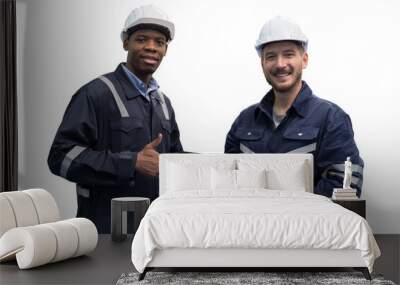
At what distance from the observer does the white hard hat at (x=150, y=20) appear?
683cm

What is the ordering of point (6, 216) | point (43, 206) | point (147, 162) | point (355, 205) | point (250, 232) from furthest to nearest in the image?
1. point (147, 162)
2. point (355, 205)
3. point (43, 206)
4. point (6, 216)
5. point (250, 232)

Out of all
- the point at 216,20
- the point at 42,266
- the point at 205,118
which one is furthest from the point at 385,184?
the point at 42,266

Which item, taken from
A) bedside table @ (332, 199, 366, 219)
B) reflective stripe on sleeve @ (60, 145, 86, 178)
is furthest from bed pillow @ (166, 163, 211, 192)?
bedside table @ (332, 199, 366, 219)

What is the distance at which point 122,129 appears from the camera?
6.65m

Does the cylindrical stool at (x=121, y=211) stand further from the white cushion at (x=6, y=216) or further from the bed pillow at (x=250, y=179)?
the white cushion at (x=6, y=216)

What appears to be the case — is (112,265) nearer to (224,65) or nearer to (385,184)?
(224,65)

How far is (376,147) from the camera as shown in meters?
6.79

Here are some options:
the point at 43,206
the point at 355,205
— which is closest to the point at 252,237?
the point at 355,205

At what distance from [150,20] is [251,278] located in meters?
3.20

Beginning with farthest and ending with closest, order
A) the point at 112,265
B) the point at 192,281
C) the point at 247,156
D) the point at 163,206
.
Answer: the point at 247,156 < the point at 112,265 < the point at 163,206 < the point at 192,281

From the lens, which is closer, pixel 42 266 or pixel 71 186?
pixel 42 266

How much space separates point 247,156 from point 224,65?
97 cm

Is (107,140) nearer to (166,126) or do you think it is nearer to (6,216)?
(166,126)

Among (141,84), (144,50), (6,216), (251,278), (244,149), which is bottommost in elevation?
(251,278)
